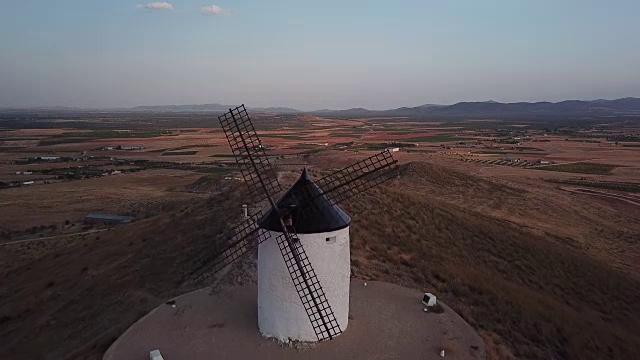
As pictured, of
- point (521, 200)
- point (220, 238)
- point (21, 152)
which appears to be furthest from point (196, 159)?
point (220, 238)

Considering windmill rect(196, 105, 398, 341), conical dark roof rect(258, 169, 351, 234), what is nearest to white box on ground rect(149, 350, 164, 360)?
windmill rect(196, 105, 398, 341)

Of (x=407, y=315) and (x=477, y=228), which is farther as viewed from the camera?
(x=477, y=228)

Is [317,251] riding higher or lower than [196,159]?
higher

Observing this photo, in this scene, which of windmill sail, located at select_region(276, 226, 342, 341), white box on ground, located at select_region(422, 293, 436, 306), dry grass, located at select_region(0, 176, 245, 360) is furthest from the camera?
dry grass, located at select_region(0, 176, 245, 360)

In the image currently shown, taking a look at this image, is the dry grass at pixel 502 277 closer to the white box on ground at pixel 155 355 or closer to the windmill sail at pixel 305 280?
the windmill sail at pixel 305 280

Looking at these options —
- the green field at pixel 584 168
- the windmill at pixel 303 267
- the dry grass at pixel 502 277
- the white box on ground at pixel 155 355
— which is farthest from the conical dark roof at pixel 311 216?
the green field at pixel 584 168

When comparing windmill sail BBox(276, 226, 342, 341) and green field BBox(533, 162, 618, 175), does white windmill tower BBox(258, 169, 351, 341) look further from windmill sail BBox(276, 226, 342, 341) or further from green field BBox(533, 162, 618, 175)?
green field BBox(533, 162, 618, 175)

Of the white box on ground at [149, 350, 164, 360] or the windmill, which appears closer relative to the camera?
the white box on ground at [149, 350, 164, 360]

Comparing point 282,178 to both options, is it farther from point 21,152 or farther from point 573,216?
point 21,152
